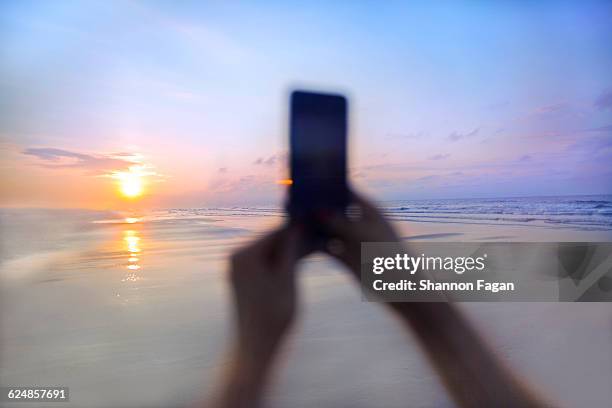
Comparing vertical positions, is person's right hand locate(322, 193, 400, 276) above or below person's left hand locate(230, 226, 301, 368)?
above

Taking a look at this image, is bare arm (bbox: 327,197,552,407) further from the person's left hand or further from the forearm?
the person's left hand

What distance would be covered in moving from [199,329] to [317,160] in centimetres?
71

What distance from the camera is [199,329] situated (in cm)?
121

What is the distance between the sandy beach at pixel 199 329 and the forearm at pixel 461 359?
0.35 feet

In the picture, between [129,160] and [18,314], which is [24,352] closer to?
[18,314]

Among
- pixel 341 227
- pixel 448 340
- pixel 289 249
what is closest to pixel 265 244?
pixel 289 249

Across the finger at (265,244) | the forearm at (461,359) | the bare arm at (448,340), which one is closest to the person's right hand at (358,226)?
the bare arm at (448,340)

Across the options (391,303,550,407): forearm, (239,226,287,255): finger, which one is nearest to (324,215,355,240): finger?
(239,226,287,255): finger

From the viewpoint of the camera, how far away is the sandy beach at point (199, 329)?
1.15 meters

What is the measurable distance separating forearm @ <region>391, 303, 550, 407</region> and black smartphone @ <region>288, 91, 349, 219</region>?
1.13 ft

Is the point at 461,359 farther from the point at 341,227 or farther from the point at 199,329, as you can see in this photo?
the point at 199,329

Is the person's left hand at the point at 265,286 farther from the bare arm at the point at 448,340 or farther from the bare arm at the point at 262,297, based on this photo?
the bare arm at the point at 448,340

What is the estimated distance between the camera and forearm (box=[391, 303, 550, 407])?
0.91 meters

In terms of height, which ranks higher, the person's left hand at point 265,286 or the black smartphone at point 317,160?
the black smartphone at point 317,160
